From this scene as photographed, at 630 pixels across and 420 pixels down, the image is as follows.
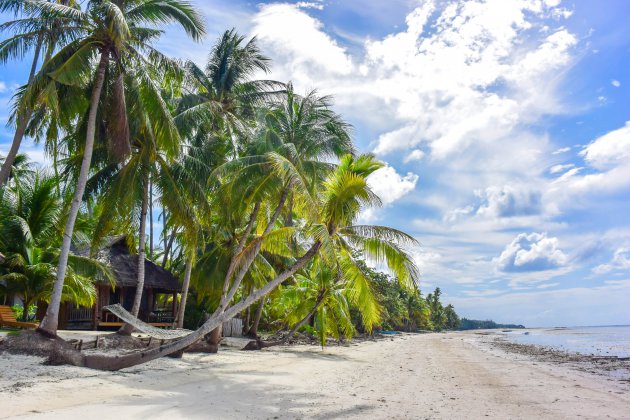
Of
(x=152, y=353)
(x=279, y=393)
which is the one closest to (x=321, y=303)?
(x=152, y=353)

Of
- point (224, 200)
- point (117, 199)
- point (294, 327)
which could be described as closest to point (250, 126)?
point (224, 200)

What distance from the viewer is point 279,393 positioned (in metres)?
8.99

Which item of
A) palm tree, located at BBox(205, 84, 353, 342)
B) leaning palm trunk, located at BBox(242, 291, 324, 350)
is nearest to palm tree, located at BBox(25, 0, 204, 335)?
palm tree, located at BBox(205, 84, 353, 342)

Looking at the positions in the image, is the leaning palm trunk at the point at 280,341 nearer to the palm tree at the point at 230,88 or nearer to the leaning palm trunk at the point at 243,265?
the leaning palm trunk at the point at 243,265

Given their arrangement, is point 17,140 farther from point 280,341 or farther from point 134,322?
point 280,341

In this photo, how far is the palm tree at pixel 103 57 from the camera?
10109mm

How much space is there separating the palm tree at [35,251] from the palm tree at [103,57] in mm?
3969

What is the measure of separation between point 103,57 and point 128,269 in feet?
34.8

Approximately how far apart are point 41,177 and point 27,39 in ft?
20.9

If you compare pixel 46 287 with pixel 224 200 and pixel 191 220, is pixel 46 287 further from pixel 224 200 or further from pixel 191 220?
pixel 224 200

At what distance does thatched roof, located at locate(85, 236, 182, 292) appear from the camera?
61.6 feet

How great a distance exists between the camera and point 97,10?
10414 millimetres

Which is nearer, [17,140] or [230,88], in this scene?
[17,140]

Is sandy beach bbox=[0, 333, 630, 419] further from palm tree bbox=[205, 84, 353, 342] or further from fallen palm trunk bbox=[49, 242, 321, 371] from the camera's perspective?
palm tree bbox=[205, 84, 353, 342]
